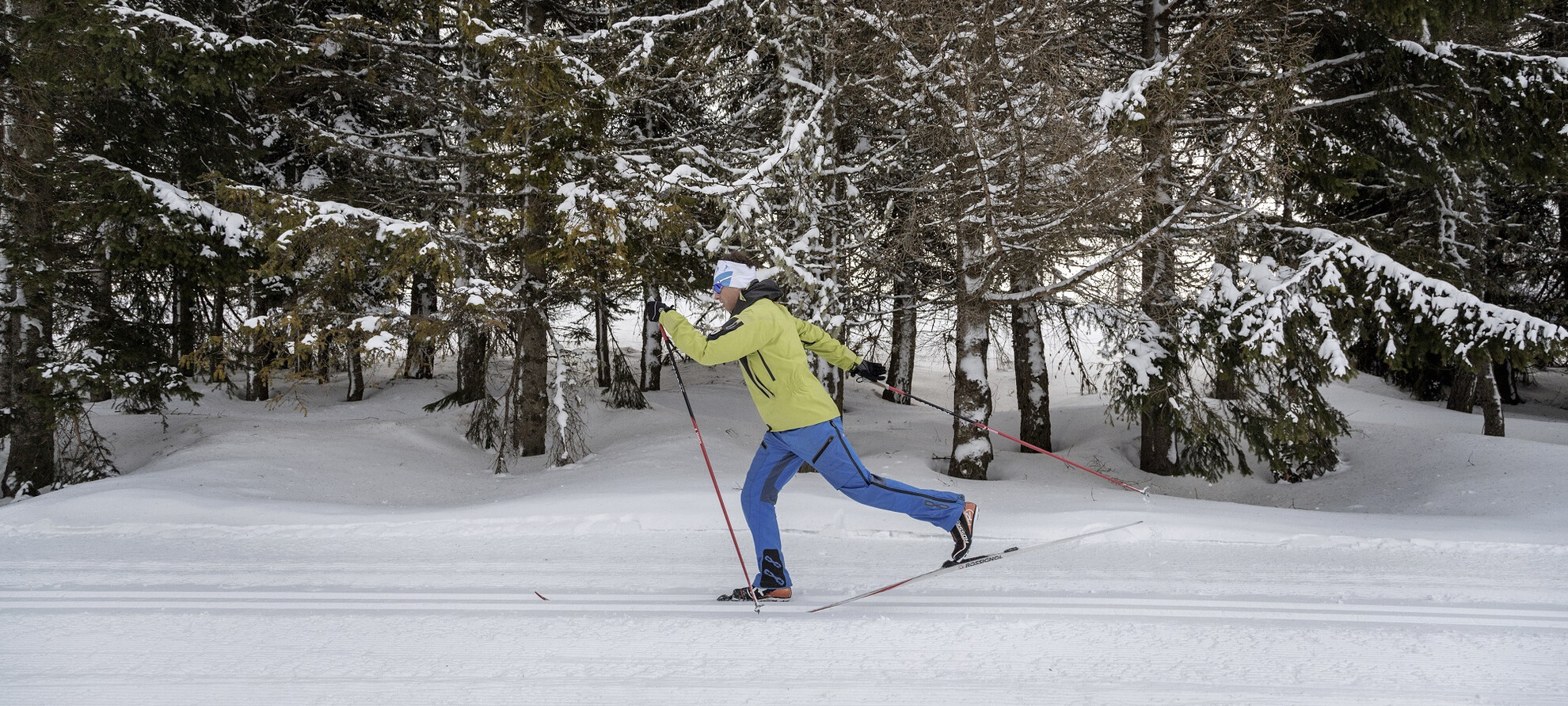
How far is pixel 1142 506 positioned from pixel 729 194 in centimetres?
454

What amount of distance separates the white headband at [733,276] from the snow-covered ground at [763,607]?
175 cm

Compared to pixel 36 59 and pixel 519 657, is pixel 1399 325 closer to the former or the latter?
pixel 519 657

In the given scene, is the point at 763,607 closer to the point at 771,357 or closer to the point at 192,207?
the point at 771,357

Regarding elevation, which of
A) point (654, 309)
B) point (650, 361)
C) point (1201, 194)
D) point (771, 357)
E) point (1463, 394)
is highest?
point (1201, 194)

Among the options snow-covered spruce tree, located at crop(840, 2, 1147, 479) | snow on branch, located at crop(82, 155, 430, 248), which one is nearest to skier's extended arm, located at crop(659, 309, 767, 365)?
snow-covered spruce tree, located at crop(840, 2, 1147, 479)

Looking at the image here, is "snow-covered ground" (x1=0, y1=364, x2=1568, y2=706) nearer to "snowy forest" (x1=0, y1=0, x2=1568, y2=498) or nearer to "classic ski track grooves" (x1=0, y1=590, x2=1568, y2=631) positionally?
"classic ski track grooves" (x1=0, y1=590, x2=1568, y2=631)

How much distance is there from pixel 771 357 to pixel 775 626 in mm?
1395

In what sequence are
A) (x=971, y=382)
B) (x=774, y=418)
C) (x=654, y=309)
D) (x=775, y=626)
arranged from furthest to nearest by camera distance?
(x=971, y=382), (x=654, y=309), (x=774, y=418), (x=775, y=626)

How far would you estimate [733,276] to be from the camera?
4199 millimetres

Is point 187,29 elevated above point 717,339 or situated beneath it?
elevated above

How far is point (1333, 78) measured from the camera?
28.5 ft

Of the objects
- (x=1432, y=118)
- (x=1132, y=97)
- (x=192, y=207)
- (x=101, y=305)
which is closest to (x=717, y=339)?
(x=1132, y=97)

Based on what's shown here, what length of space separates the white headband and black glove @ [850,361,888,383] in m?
1.06

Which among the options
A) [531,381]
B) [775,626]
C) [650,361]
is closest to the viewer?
[775,626]
